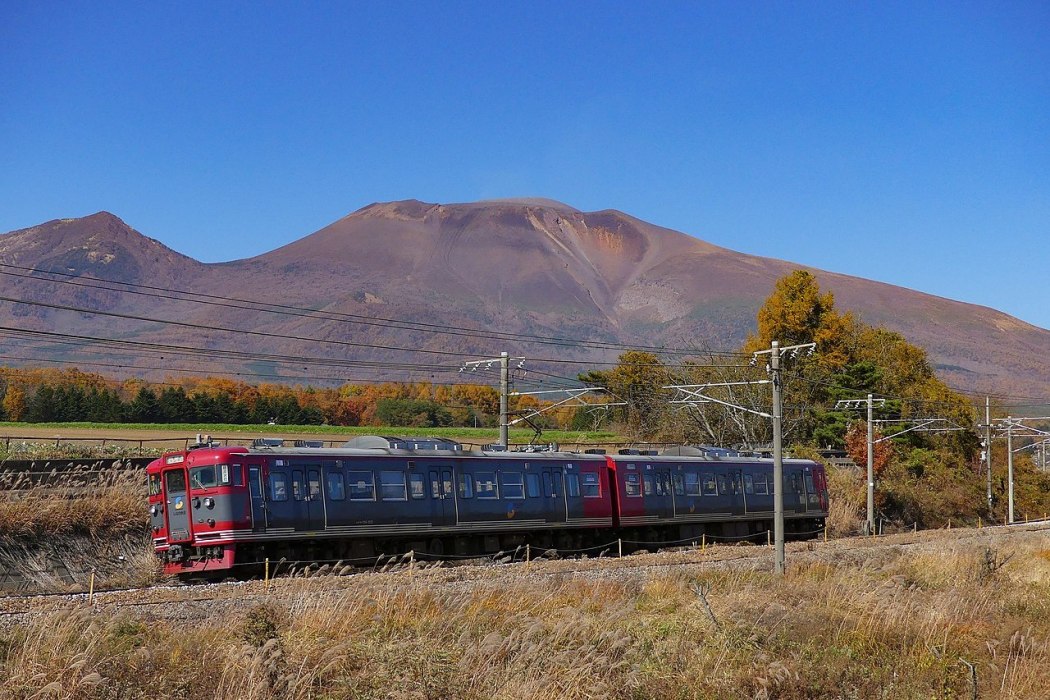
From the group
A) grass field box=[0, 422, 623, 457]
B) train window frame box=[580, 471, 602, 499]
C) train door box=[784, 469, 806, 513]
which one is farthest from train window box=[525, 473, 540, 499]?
grass field box=[0, 422, 623, 457]

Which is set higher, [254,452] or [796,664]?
[254,452]

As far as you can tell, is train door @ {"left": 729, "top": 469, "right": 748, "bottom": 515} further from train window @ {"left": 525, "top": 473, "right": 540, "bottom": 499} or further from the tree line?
the tree line

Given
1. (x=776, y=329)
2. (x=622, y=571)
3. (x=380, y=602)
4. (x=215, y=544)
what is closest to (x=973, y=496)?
(x=776, y=329)

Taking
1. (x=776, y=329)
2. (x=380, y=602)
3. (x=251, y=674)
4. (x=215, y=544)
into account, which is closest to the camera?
(x=251, y=674)

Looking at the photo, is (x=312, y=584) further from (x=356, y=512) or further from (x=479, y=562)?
(x=479, y=562)

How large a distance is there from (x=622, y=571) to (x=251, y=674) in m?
13.6

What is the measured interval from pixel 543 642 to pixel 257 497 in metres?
12.1

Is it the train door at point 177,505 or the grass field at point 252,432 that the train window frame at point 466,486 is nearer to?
the train door at point 177,505

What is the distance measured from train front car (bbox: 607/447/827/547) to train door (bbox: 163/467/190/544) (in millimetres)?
13277

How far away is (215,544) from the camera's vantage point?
2409 centimetres

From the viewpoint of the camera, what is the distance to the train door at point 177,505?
80.5 feet

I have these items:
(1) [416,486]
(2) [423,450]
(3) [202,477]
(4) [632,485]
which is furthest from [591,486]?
(3) [202,477]

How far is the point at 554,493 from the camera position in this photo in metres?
31.5

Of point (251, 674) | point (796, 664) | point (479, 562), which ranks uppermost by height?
point (251, 674)
